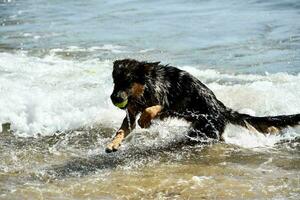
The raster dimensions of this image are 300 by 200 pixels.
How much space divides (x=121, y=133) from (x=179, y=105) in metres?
0.84

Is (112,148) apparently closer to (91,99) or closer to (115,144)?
(115,144)

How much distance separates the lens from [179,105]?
6891mm

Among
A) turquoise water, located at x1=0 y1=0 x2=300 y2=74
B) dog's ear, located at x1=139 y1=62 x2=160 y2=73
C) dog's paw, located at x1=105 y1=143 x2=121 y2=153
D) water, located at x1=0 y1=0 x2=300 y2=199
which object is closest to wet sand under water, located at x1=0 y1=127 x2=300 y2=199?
water, located at x1=0 y1=0 x2=300 y2=199

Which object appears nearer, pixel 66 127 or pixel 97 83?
pixel 66 127

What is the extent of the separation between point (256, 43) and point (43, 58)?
4.86m

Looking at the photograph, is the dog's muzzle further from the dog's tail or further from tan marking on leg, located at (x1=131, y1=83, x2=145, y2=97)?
the dog's tail

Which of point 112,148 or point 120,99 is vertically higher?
point 120,99

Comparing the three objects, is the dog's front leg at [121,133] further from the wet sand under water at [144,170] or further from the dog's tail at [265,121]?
the dog's tail at [265,121]

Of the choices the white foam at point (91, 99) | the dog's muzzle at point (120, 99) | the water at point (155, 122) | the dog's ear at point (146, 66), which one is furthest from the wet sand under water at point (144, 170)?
the dog's ear at point (146, 66)

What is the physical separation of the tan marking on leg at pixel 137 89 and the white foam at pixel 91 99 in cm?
67

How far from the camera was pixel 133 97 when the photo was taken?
648 cm

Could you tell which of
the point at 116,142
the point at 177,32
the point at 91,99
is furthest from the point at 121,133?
the point at 177,32

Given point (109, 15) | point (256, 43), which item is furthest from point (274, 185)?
point (109, 15)

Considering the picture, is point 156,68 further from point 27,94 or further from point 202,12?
point 202,12
